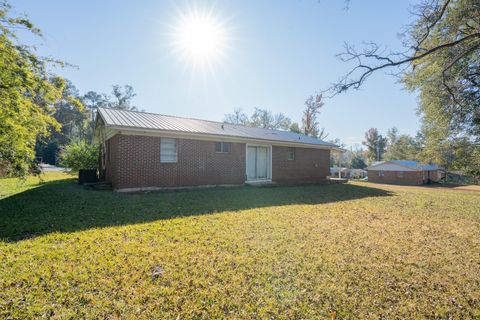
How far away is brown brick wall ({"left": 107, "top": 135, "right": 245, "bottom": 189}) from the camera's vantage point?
927 cm

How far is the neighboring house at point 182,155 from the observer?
9359 mm

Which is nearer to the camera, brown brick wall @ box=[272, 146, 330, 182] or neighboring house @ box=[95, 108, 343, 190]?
neighboring house @ box=[95, 108, 343, 190]

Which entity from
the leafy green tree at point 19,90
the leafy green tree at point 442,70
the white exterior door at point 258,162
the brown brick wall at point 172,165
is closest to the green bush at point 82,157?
the brown brick wall at point 172,165

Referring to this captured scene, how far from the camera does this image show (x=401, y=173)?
33469 mm

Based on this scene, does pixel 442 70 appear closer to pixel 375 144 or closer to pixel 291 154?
pixel 291 154

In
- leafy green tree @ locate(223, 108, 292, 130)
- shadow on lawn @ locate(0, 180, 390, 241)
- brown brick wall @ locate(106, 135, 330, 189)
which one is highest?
leafy green tree @ locate(223, 108, 292, 130)

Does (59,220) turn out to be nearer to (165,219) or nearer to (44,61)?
(165,219)

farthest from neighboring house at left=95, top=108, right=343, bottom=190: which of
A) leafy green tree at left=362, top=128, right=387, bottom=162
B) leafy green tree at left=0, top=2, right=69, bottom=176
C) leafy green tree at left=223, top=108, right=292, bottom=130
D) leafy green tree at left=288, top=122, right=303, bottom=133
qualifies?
leafy green tree at left=362, top=128, right=387, bottom=162

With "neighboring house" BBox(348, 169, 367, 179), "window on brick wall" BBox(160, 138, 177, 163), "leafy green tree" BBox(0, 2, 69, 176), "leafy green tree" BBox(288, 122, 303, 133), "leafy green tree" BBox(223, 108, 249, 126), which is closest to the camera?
"leafy green tree" BBox(0, 2, 69, 176)

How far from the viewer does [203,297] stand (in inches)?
105

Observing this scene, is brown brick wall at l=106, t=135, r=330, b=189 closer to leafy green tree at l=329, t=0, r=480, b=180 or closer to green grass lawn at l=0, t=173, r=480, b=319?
green grass lawn at l=0, t=173, r=480, b=319

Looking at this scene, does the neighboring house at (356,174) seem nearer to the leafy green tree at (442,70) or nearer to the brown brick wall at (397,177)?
the brown brick wall at (397,177)

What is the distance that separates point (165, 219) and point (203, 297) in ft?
11.5

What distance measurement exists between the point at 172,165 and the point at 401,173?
35077 millimetres
